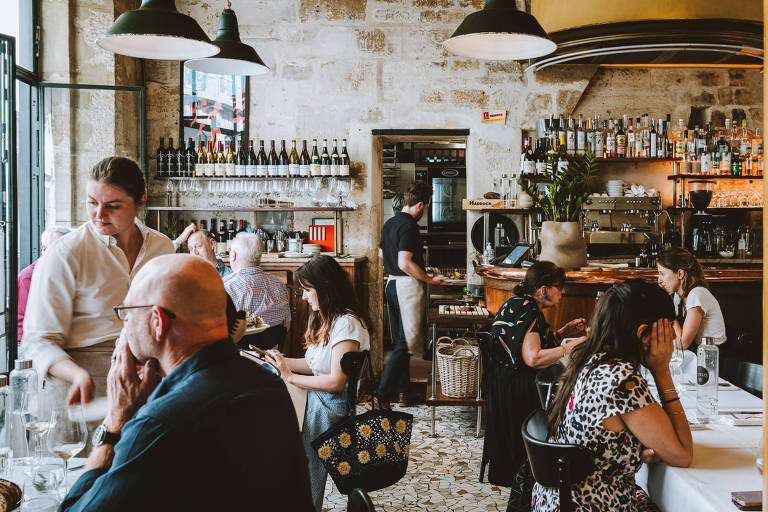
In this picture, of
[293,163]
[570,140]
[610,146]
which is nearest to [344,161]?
[293,163]

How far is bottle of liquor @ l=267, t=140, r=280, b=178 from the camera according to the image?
6.68 meters

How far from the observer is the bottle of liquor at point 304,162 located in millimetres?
6684

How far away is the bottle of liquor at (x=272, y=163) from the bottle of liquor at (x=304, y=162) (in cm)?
25

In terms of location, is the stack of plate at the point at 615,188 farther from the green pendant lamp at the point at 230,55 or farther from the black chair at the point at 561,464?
the black chair at the point at 561,464

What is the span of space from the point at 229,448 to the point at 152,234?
1.70m

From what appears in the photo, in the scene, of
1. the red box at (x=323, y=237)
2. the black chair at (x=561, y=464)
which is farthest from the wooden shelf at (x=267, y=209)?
the black chair at (x=561, y=464)

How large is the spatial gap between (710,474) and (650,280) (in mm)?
3185

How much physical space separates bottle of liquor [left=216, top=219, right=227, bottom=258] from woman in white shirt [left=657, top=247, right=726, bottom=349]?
Answer: 434 cm

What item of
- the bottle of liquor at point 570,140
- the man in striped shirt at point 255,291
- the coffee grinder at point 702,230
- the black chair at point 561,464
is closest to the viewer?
the black chair at point 561,464

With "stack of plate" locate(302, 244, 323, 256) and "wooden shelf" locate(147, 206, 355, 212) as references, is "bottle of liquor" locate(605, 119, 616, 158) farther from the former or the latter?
"stack of plate" locate(302, 244, 323, 256)

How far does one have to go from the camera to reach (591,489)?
2010 mm

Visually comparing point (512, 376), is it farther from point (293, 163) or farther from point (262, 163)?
point (262, 163)

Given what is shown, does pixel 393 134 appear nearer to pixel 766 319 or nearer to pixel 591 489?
pixel 591 489

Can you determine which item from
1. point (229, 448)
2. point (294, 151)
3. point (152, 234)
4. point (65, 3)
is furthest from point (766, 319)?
point (65, 3)
